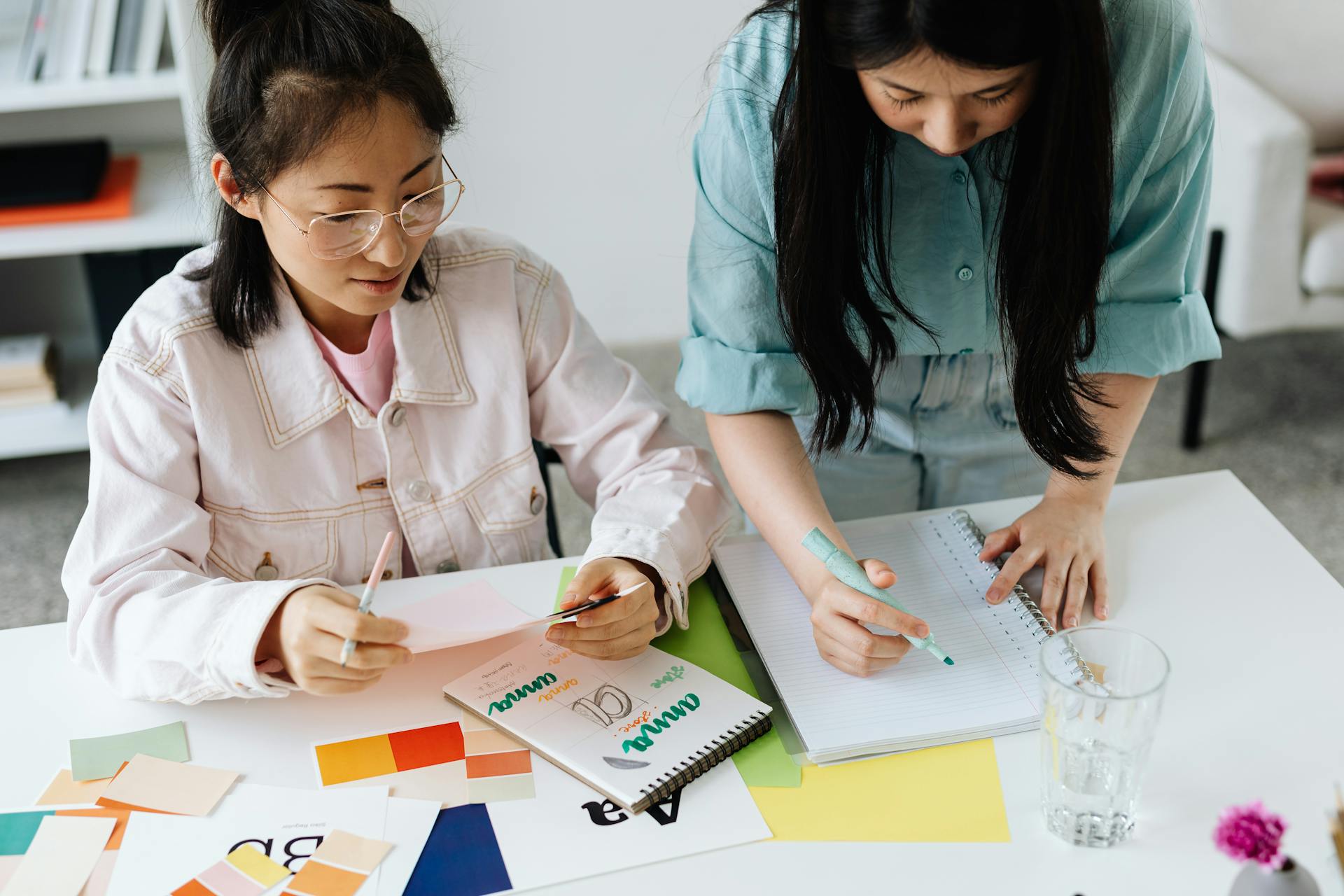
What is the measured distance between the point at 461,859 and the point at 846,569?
1.28 ft

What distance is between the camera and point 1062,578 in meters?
1.12

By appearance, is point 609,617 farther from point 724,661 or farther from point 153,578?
point 153,578

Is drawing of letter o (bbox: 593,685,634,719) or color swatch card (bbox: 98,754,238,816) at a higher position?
color swatch card (bbox: 98,754,238,816)

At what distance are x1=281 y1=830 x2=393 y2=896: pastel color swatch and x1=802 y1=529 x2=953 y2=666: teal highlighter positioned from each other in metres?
0.42

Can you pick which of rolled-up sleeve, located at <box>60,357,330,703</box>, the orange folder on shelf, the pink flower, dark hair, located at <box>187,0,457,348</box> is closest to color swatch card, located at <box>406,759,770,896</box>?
rolled-up sleeve, located at <box>60,357,330,703</box>

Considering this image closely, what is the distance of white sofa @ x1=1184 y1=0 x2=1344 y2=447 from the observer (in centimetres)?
236

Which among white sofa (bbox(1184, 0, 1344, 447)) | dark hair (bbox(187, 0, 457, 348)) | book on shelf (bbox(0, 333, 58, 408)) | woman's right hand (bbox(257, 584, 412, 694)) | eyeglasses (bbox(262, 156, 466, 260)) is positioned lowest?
book on shelf (bbox(0, 333, 58, 408))

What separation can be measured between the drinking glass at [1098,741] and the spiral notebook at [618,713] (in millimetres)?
227

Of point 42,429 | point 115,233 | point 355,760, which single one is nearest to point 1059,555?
point 355,760

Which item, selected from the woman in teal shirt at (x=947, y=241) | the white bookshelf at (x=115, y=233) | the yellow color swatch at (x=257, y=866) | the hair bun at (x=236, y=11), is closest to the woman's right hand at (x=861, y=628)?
the woman in teal shirt at (x=947, y=241)

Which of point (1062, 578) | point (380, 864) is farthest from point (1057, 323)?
point (380, 864)

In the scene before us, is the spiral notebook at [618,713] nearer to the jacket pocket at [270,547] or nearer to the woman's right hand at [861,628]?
the woman's right hand at [861,628]

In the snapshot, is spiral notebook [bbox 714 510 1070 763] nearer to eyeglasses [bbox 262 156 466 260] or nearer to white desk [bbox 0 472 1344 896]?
white desk [bbox 0 472 1344 896]

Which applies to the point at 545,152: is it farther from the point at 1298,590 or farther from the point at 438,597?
the point at 1298,590
